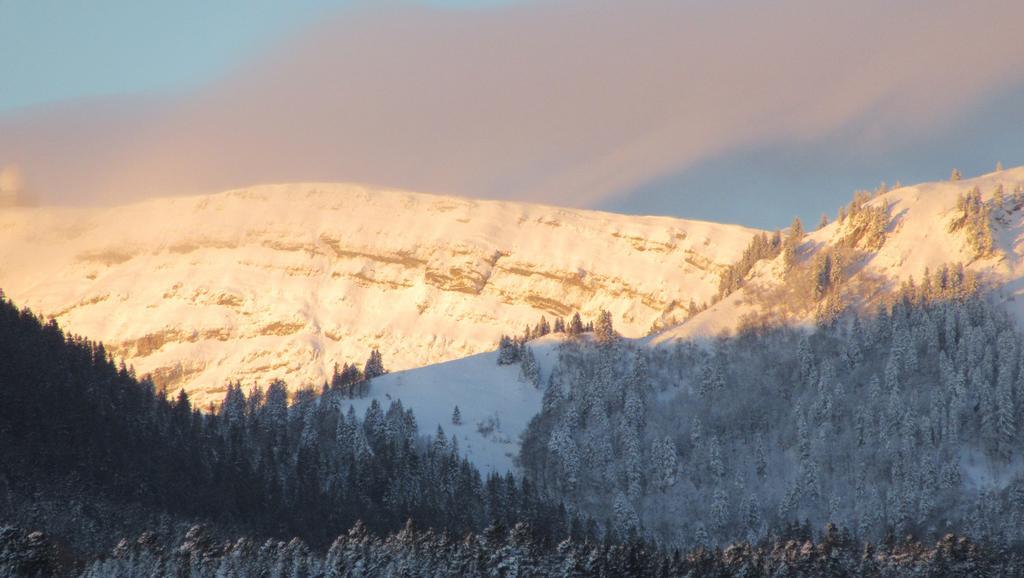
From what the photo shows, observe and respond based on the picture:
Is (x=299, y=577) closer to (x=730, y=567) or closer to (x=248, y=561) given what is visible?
(x=248, y=561)

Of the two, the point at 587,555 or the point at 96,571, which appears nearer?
the point at 96,571

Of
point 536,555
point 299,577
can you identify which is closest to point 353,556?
point 299,577

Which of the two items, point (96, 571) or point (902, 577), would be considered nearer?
point (96, 571)

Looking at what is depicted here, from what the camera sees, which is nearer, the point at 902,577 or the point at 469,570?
the point at 469,570

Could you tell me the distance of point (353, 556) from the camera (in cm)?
18650

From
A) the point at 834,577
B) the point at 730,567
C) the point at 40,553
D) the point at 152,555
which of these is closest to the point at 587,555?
the point at 730,567

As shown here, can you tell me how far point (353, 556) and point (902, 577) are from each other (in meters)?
68.5

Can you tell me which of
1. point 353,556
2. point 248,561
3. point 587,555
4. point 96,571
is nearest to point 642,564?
point 587,555

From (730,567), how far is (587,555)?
19347 millimetres

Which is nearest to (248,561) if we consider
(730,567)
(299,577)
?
(299,577)

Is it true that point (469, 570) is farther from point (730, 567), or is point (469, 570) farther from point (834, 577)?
point (834, 577)

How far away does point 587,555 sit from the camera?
19062 cm

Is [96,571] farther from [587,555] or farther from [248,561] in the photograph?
[587,555]

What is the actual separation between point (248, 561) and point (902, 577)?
80.6 meters
